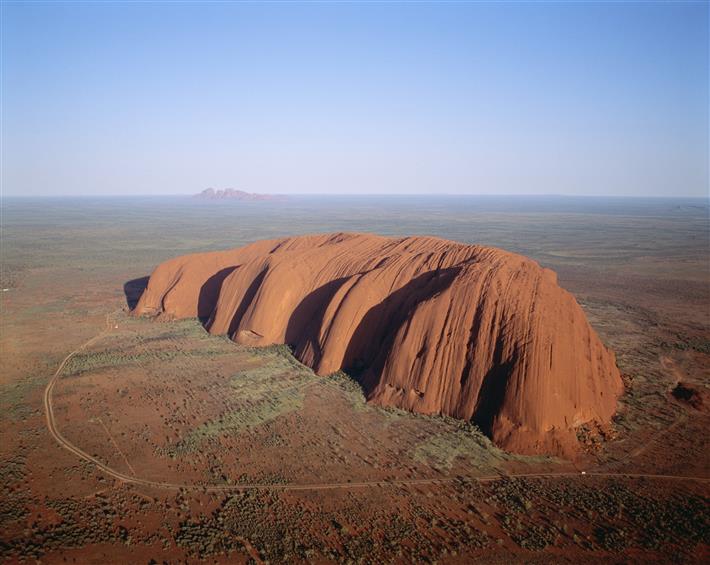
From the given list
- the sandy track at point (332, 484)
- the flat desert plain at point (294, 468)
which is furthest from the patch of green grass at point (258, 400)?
the sandy track at point (332, 484)

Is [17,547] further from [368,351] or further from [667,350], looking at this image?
[667,350]

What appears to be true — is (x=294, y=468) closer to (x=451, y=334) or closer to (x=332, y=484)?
(x=332, y=484)

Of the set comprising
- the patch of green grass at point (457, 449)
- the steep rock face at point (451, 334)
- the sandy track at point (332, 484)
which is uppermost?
the steep rock face at point (451, 334)

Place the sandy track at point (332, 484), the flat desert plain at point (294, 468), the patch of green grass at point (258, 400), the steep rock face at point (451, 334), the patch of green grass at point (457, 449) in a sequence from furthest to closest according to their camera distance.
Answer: the patch of green grass at point (258, 400)
the steep rock face at point (451, 334)
the patch of green grass at point (457, 449)
the sandy track at point (332, 484)
the flat desert plain at point (294, 468)

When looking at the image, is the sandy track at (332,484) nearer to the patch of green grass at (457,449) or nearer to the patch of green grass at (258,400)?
the patch of green grass at (457,449)

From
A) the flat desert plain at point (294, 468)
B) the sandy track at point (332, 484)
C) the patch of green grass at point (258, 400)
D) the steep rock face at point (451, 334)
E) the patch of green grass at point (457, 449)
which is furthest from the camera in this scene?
the patch of green grass at point (258, 400)

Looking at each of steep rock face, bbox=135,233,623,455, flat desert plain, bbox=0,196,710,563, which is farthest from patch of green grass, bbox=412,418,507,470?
steep rock face, bbox=135,233,623,455

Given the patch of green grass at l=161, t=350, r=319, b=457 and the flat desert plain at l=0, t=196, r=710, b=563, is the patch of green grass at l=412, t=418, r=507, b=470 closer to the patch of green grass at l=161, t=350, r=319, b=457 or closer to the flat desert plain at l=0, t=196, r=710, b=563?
the flat desert plain at l=0, t=196, r=710, b=563

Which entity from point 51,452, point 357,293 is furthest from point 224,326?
point 51,452
